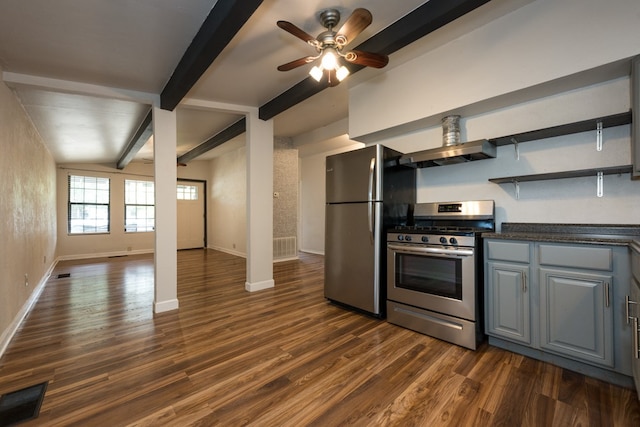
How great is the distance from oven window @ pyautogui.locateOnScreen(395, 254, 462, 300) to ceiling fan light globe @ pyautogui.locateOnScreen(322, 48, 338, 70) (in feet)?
5.84

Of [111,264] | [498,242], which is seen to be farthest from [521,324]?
[111,264]

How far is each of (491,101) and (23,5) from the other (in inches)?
139

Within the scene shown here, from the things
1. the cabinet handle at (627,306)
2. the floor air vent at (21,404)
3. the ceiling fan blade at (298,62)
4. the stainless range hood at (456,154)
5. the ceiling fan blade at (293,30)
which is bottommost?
the floor air vent at (21,404)

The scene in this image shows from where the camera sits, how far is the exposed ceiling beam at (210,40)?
178cm

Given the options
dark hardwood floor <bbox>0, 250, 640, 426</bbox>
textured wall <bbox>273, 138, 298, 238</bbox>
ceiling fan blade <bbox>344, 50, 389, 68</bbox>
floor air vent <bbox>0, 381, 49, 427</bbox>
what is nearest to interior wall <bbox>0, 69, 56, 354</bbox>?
dark hardwood floor <bbox>0, 250, 640, 426</bbox>

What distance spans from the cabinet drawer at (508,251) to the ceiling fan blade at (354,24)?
1.88 m

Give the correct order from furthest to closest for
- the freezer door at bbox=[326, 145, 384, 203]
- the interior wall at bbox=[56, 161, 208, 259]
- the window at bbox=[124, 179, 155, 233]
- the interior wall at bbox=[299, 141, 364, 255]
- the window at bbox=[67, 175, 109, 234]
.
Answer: the window at bbox=[124, 179, 155, 233]
the interior wall at bbox=[299, 141, 364, 255]
the window at bbox=[67, 175, 109, 234]
the interior wall at bbox=[56, 161, 208, 259]
the freezer door at bbox=[326, 145, 384, 203]

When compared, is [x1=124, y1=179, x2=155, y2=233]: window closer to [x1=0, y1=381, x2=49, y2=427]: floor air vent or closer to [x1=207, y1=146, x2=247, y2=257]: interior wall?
[x1=207, y1=146, x2=247, y2=257]: interior wall

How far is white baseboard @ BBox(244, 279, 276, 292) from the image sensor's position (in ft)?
12.9

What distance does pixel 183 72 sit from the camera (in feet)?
8.37

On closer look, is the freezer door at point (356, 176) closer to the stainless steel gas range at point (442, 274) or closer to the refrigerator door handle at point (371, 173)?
the refrigerator door handle at point (371, 173)

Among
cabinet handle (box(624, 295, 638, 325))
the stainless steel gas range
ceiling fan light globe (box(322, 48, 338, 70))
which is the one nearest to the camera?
cabinet handle (box(624, 295, 638, 325))

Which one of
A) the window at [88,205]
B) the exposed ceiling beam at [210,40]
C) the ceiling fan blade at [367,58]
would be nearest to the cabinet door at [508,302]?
the ceiling fan blade at [367,58]

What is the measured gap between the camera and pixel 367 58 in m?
2.23
